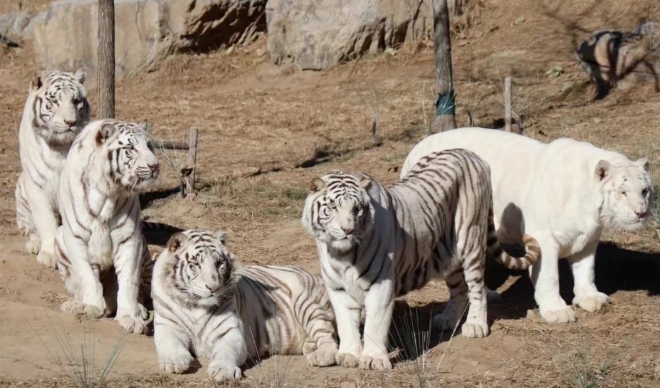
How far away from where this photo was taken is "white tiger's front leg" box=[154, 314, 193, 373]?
223 inches

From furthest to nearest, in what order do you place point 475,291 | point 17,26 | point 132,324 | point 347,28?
point 17,26 < point 347,28 < point 475,291 < point 132,324

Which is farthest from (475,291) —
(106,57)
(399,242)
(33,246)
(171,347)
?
(106,57)

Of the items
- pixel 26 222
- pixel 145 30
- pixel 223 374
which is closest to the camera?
pixel 223 374

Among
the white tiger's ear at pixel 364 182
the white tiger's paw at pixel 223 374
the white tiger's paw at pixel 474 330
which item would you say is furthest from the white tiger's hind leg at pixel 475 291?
the white tiger's paw at pixel 223 374

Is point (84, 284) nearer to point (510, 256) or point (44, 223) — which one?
point (44, 223)

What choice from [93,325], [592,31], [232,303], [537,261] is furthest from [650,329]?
[592,31]

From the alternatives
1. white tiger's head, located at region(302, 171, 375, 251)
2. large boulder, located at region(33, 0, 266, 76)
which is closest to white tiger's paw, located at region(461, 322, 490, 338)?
white tiger's head, located at region(302, 171, 375, 251)

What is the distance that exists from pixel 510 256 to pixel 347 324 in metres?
1.56

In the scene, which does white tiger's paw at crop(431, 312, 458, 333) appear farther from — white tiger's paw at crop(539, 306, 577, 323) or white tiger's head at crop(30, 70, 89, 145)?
white tiger's head at crop(30, 70, 89, 145)

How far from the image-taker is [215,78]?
638 inches

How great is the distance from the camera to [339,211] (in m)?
5.60

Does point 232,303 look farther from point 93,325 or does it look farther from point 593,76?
point 593,76

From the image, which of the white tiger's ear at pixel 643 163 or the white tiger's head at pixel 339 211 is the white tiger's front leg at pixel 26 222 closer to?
the white tiger's head at pixel 339 211

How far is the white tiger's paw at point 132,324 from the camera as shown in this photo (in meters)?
6.38
